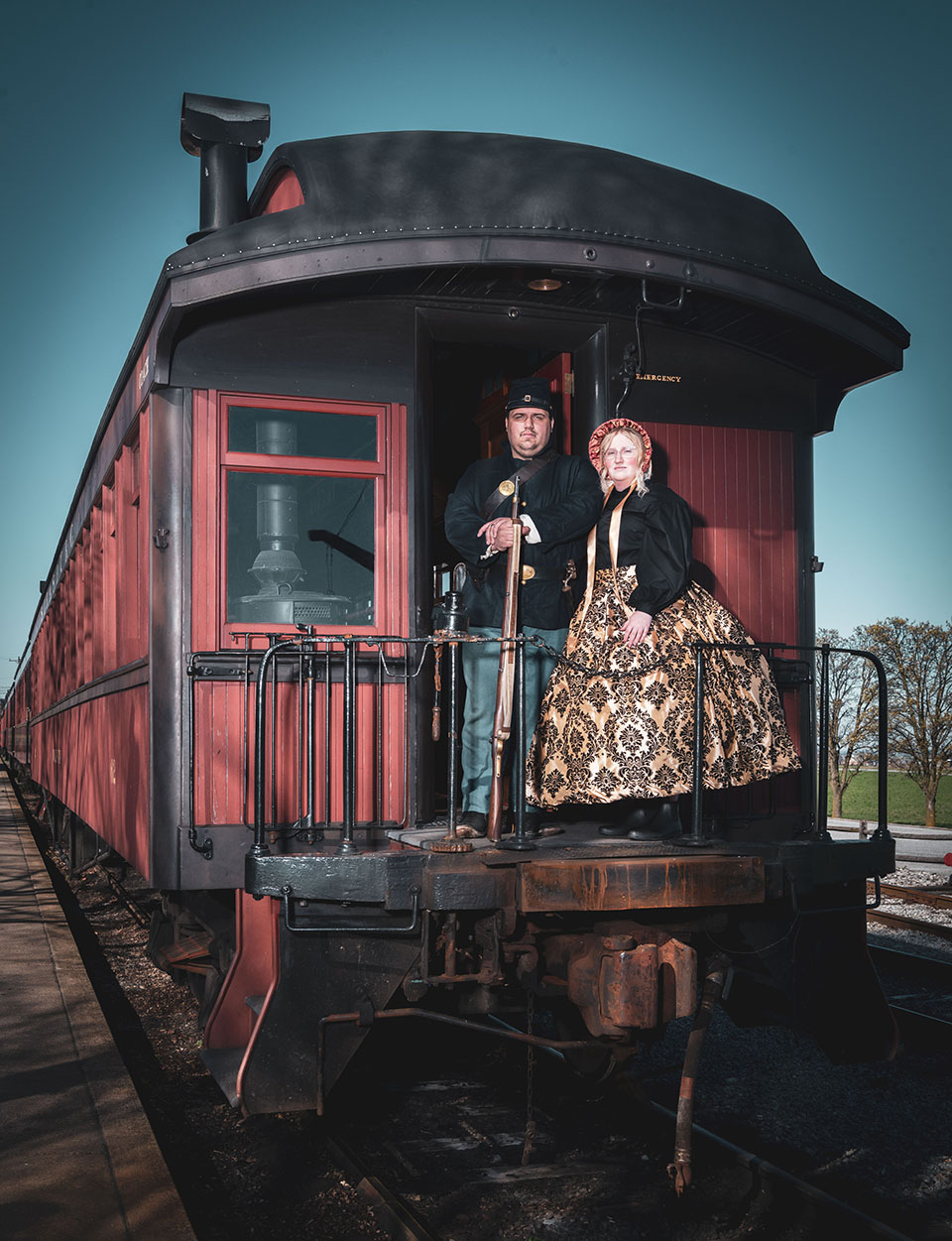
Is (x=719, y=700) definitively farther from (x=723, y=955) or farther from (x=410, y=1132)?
(x=410, y=1132)

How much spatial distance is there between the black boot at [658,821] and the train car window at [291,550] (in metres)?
1.50

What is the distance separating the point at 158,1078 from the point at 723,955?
3060 mm

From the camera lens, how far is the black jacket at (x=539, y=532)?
4949 mm

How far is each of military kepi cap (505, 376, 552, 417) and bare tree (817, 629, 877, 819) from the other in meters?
17.7

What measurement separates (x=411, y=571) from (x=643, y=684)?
128cm

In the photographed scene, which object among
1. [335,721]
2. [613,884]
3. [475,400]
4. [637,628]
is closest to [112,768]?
[335,721]

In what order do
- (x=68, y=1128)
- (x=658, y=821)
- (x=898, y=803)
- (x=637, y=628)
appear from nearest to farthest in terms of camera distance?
(x=68, y=1128) < (x=637, y=628) < (x=658, y=821) < (x=898, y=803)

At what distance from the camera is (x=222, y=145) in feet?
22.3

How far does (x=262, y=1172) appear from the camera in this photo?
15.5ft

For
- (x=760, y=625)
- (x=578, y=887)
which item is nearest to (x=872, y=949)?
(x=760, y=625)

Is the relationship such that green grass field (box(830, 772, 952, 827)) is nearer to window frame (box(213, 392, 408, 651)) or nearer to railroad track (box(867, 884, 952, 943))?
railroad track (box(867, 884, 952, 943))

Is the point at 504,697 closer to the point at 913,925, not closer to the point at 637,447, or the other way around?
the point at 637,447

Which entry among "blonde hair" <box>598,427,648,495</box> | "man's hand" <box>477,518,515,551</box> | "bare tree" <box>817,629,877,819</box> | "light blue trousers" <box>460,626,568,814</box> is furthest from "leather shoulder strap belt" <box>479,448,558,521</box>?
"bare tree" <box>817,629,877,819</box>

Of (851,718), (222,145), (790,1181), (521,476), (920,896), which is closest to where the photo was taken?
(790,1181)
